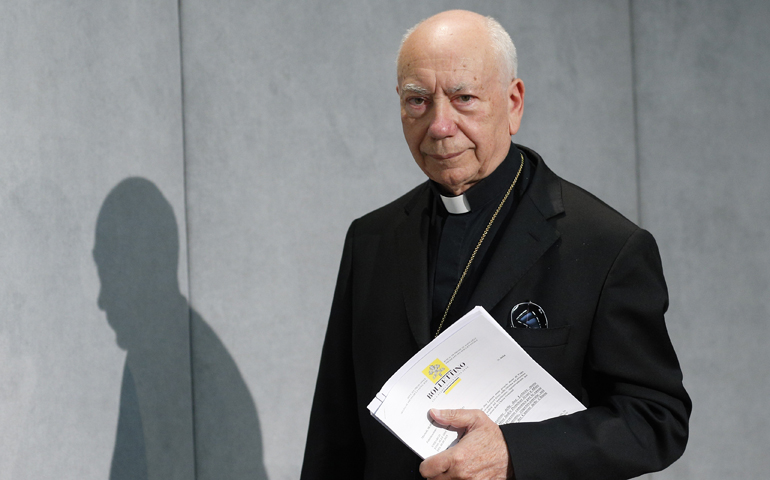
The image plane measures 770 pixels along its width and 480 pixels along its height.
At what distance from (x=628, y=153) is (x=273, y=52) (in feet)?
4.52

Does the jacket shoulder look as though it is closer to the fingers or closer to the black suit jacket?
the black suit jacket

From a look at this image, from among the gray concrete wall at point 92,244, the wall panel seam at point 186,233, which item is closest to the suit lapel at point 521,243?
the gray concrete wall at point 92,244

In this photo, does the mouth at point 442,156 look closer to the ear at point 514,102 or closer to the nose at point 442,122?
the nose at point 442,122

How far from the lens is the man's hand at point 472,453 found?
111 cm

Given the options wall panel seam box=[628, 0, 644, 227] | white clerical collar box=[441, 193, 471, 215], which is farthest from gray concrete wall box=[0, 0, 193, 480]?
wall panel seam box=[628, 0, 644, 227]

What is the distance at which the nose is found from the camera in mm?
1311

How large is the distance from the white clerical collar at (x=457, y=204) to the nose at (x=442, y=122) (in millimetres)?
176

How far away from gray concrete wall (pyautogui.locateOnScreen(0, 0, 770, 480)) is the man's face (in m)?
1.00

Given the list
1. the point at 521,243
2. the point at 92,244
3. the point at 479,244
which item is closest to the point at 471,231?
the point at 479,244

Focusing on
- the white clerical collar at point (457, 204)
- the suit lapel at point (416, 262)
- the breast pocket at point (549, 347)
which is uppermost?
the white clerical collar at point (457, 204)

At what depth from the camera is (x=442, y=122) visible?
1.31 m

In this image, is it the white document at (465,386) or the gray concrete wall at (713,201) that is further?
the gray concrete wall at (713,201)

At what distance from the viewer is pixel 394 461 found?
1.38 metres

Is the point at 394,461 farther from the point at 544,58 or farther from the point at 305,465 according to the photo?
the point at 544,58
